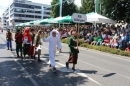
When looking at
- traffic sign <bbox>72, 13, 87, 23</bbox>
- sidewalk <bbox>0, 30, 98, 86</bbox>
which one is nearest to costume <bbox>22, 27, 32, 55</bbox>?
sidewalk <bbox>0, 30, 98, 86</bbox>

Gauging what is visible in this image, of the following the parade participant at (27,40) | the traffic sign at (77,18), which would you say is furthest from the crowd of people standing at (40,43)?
the traffic sign at (77,18)

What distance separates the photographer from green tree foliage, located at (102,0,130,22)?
24.8 m

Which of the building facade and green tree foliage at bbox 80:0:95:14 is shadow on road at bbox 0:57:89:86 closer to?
green tree foliage at bbox 80:0:95:14

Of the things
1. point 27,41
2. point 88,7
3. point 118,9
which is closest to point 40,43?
point 27,41

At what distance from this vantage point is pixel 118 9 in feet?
82.6

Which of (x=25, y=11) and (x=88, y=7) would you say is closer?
(x=88, y=7)

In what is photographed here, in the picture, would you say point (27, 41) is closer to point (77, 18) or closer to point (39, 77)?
point (77, 18)

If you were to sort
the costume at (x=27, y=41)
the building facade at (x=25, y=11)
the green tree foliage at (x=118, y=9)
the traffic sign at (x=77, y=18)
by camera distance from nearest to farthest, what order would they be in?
the traffic sign at (x=77, y=18)
the costume at (x=27, y=41)
the green tree foliage at (x=118, y=9)
the building facade at (x=25, y=11)

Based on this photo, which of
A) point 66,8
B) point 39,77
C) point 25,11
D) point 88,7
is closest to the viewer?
point 39,77

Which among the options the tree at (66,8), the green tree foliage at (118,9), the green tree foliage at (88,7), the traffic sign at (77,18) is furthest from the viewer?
the tree at (66,8)

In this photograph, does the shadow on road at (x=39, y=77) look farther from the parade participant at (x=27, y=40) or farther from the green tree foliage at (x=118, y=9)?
the green tree foliage at (x=118, y=9)

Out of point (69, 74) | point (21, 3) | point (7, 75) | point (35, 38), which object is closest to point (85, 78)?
point (69, 74)

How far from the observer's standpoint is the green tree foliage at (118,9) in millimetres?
24750

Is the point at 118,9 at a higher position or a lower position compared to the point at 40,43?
higher
